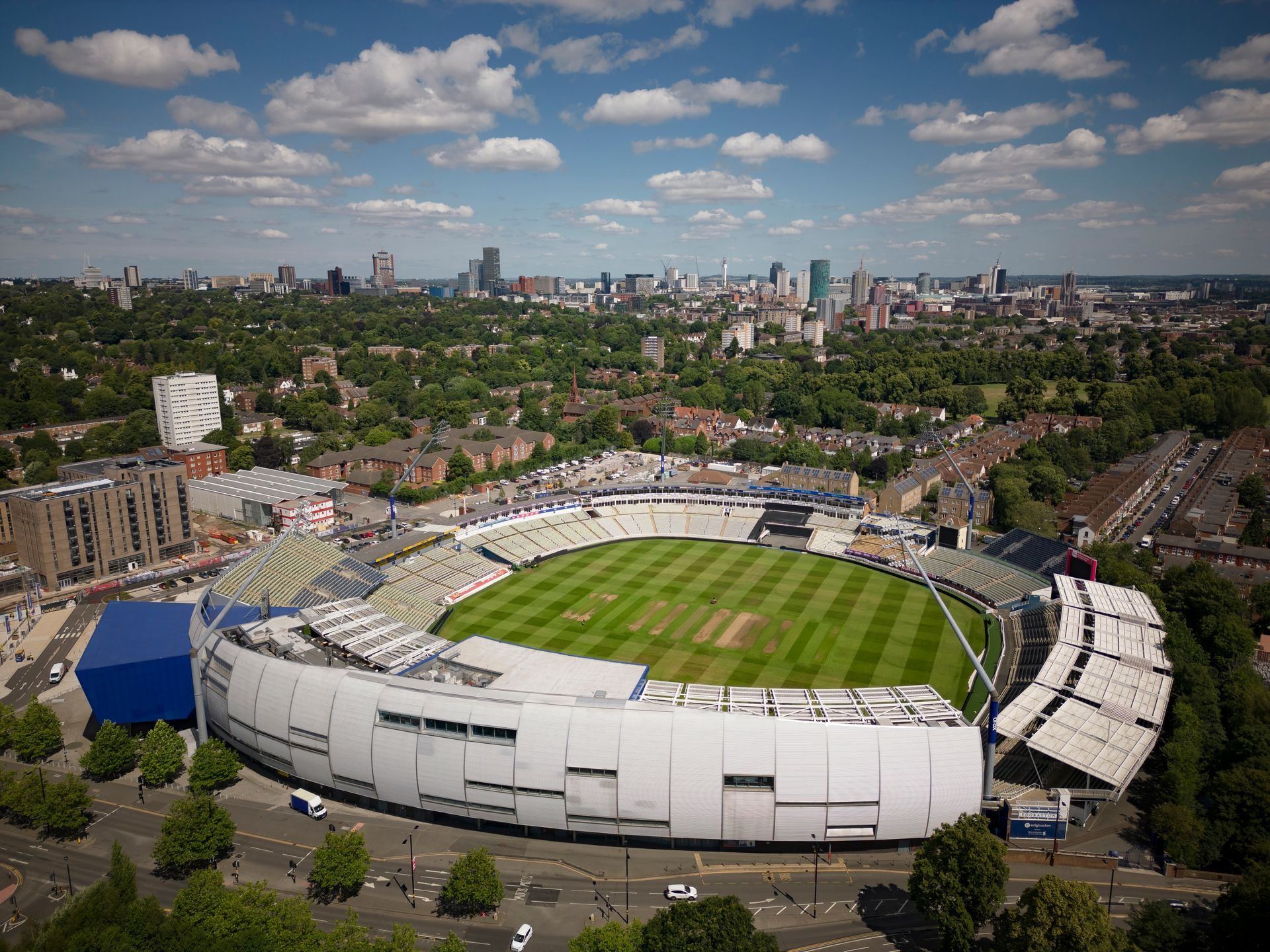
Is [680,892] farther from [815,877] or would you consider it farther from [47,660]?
[47,660]

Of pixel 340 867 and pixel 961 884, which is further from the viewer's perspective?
pixel 340 867

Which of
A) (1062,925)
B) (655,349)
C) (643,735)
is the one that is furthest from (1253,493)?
(655,349)

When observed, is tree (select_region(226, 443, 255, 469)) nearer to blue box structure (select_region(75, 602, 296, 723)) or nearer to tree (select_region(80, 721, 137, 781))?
blue box structure (select_region(75, 602, 296, 723))

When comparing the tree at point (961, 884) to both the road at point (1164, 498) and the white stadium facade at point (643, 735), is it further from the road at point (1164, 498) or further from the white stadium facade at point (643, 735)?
the road at point (1164, 498)

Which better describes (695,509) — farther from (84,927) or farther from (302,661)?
(84,927)

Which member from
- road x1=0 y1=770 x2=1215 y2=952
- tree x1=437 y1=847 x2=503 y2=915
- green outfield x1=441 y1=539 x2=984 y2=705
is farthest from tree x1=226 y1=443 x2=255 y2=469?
tree x1=437 y1=847 x2=503 y2=915

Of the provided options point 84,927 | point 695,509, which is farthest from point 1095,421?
→ point 84,927

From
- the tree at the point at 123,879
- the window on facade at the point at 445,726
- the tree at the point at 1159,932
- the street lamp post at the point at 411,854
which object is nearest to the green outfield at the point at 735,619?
the window on facade at the point at 445,726
